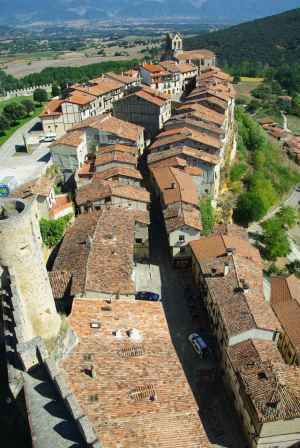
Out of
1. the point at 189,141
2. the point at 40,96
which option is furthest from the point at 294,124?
the point at 189,141

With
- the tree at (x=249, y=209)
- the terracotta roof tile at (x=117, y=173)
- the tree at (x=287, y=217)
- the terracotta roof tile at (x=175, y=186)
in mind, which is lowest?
the tree at (x=287, y=217)

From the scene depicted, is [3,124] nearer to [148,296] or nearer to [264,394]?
[148,296]

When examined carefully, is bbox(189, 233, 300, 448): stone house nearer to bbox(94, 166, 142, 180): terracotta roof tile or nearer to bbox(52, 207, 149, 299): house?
bbox(52, 207, 149, 299): house

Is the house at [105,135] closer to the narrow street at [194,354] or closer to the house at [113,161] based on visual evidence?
the house at [113,161]

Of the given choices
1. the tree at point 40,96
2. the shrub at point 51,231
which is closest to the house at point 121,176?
the shrub at point 51,231

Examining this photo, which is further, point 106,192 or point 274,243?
point 274,243

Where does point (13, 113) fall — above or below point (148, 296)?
above

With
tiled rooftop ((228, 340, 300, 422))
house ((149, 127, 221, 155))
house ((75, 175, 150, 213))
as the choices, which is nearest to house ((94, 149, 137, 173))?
house ((75, 175, 150, 213))
